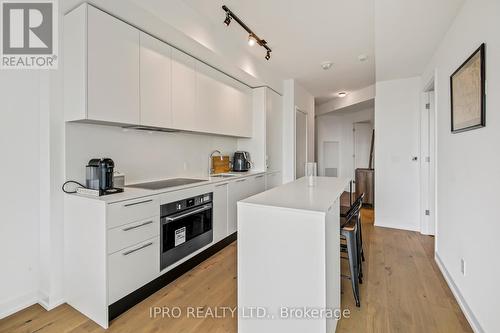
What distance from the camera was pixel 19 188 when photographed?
194cm

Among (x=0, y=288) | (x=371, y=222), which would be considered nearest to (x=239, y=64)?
(x=0, y=288)

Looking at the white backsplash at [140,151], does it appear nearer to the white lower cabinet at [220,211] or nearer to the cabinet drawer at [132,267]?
the white lower cabinet at [220,211]

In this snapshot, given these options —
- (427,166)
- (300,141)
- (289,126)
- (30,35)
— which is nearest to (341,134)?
(300,141)

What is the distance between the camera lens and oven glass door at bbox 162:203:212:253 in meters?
2.26

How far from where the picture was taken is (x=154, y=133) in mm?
2783

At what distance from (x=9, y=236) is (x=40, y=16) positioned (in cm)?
173

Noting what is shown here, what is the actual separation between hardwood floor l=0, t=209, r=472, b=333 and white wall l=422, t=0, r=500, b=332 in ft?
0.70

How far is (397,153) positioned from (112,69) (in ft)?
13.5

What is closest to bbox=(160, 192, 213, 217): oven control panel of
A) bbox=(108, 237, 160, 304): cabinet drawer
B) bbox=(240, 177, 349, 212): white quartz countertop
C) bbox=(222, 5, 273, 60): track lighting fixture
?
bbox=(108, 237, 160, 304): cabinet drawer

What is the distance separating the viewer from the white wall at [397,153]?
3920 mm

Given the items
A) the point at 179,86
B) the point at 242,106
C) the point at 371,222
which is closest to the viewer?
the point at 179,86

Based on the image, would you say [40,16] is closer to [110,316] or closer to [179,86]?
[179,86]

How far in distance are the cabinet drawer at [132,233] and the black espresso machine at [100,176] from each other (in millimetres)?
332

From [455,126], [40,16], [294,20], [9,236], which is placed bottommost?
[9,236]
